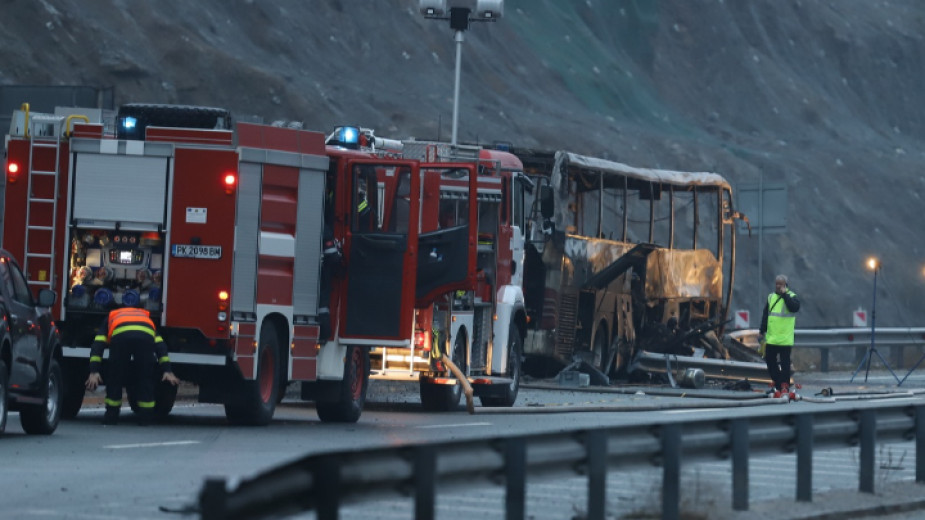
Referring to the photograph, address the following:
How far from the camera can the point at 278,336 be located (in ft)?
64.5

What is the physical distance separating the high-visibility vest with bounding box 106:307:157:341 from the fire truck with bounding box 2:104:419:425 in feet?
1.37

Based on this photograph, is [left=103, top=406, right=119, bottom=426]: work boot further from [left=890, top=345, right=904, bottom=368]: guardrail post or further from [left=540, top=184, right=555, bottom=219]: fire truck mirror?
[left=890, top=345, right=904, bottom=368]: guardrail post

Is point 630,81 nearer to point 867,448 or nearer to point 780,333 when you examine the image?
point 780,333

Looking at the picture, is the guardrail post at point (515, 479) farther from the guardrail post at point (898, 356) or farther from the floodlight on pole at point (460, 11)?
the guardrail post at point (898, 356)

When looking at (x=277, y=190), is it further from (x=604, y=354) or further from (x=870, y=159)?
(x=870, y=159)

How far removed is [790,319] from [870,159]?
49.1 m

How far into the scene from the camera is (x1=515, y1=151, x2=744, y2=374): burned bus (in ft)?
103

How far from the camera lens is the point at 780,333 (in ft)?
89.7

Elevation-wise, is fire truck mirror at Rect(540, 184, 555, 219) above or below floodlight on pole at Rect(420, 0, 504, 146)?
below

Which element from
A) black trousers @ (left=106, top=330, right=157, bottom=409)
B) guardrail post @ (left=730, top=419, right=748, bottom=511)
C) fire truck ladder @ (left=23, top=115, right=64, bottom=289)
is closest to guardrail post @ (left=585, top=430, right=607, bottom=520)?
guardrail post @ (left=730, top=419, right=748, bottom=511)

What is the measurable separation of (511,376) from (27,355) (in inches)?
385

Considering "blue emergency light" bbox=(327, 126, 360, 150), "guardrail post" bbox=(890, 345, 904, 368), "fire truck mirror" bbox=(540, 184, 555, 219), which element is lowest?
"guardrail post" bbox=(890, 345, 904, 368)

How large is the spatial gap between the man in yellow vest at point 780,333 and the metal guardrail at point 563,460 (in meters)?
14.1

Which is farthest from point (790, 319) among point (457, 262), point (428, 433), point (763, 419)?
point (763, 419)
